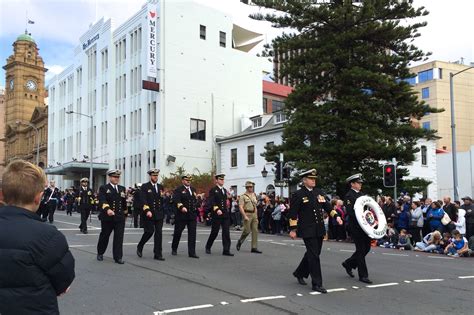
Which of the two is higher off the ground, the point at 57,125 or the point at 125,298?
the point at 57,125

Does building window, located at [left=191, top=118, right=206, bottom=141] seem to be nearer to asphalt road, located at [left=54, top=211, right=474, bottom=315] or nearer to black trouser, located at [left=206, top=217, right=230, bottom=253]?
black trouser, located at [left=206, top=217, right=230, bottom=253]

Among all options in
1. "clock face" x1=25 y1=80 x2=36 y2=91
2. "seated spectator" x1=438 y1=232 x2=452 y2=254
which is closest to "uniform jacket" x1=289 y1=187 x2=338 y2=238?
"seated spectator" x1=438 y1=232 x2=452 y2=254

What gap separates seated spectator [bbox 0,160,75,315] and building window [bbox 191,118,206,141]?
44838 mm

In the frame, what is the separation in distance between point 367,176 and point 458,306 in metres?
19.9

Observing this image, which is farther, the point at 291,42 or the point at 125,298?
the point at 291,42

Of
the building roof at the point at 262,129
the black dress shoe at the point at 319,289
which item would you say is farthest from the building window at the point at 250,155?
the black dress shoe at the point at 319,289

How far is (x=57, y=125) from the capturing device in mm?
69375

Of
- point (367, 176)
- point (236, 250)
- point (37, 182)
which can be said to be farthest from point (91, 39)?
point (37, 182)

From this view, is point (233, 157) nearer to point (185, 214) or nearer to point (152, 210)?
point (185, 214)

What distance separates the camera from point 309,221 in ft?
30.0

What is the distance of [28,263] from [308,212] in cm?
659

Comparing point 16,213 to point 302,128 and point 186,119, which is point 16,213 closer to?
point 302,128

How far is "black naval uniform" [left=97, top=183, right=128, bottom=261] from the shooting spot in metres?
11.7

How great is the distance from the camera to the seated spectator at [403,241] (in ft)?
60.2
